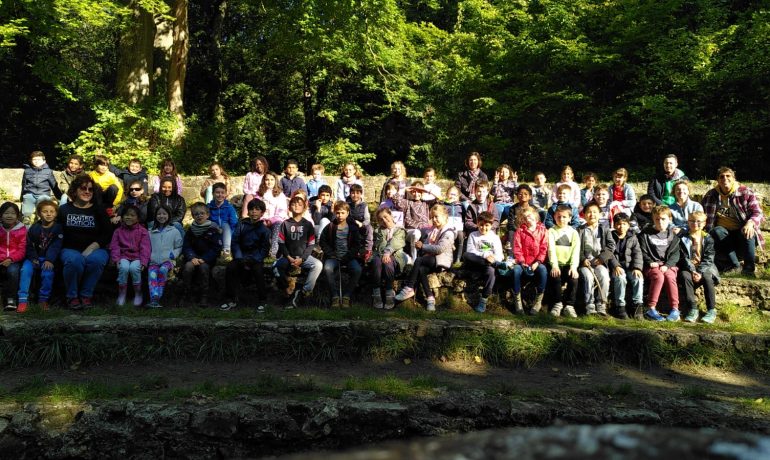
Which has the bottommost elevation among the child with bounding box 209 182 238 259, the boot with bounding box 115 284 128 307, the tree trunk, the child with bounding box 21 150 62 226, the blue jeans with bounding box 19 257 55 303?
the boot with bounding box 115 284 128 307

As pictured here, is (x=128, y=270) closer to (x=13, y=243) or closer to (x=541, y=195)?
(x=13, y=243)

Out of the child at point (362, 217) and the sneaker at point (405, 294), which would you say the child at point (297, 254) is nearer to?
the child at point (362, 217)

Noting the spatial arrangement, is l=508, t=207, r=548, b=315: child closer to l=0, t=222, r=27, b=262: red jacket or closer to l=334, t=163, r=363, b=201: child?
l=334, t=163, r=363, b=201: child

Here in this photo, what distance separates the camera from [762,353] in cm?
643

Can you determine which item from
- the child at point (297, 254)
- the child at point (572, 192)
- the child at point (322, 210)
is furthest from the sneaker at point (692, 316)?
the child at point (322, 210)

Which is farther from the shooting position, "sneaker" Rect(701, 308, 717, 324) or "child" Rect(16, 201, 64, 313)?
"sneaker" Rect(701, 308, 717, 324)

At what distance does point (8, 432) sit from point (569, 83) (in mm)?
15605

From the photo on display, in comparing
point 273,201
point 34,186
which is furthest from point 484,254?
point 34,186

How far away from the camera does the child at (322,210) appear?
8.76m

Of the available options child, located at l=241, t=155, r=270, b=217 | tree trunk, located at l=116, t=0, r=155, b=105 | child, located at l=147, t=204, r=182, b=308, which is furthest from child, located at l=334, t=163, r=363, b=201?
tree trunk, located at l=116, t=0, r=155, b=105

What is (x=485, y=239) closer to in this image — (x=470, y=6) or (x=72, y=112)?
(x=470, y=6)

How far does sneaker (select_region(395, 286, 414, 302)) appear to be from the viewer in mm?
7480

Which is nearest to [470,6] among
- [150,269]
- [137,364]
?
[150,269]

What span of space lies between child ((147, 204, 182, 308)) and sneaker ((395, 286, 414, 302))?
121 inches
